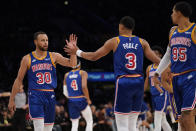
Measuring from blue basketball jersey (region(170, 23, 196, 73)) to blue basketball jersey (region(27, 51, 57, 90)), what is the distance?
2428 millimetres

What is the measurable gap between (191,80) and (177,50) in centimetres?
52

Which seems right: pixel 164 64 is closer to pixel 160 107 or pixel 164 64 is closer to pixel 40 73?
pixel 40 73

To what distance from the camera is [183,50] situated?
16.8ft

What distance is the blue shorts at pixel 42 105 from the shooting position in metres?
6.26

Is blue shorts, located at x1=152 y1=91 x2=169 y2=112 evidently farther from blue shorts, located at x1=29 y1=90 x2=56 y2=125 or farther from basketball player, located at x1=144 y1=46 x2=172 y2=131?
blue shorts, located at x1=29 y1=90 x2=56 y2=125

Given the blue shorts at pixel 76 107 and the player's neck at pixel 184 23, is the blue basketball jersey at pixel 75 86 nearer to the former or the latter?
the blue shorts at pixel 76 107

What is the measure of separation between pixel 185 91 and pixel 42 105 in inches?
107

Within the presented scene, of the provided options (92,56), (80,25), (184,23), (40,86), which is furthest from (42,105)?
(80,25)

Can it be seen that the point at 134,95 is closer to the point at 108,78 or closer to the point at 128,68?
the point at 128,68

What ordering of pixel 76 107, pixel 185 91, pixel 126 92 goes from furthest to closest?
pixel 76 107 → pixel 126 92 → pixel 185 91

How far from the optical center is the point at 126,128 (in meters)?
5.69

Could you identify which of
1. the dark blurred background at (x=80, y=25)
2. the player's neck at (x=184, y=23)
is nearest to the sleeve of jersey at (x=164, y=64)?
the player's neck at (x=184, y=23)

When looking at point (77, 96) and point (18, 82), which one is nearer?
point (18, 82)

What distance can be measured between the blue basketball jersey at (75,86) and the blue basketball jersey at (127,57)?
4.45m
